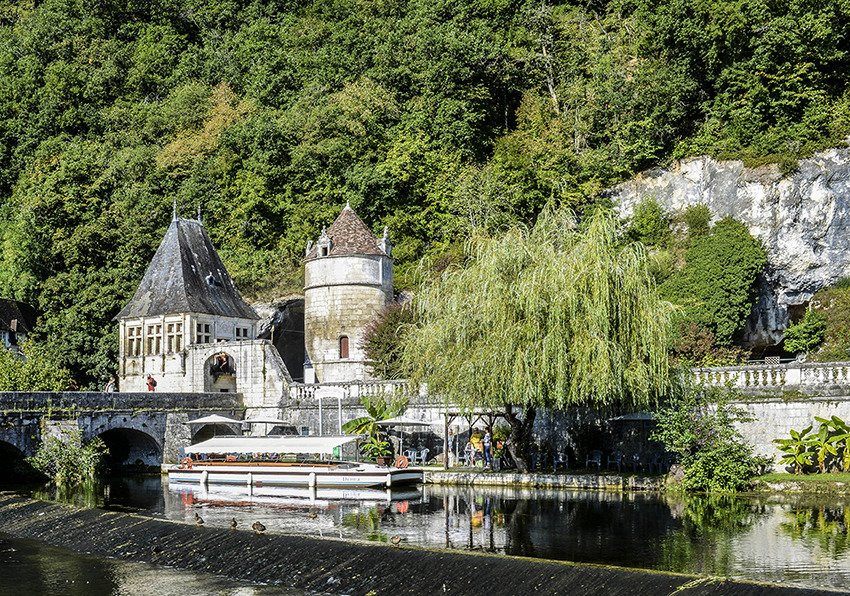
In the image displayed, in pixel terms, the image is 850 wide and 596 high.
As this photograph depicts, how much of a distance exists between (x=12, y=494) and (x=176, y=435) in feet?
34.2

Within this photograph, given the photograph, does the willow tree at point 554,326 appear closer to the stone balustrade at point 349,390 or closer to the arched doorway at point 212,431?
the stone balustrade at point 349,390

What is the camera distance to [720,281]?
41.3 metres

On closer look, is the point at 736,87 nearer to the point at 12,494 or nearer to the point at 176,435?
the point at 176,435

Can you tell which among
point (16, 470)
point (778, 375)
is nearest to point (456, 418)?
point (778, 375)

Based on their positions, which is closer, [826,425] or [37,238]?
[826,425]

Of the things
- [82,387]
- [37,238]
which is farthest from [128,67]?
[82,387]

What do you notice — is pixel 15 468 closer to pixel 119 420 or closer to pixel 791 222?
pixel 119 420

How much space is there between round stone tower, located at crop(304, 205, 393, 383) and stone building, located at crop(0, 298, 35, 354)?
68.6 ft

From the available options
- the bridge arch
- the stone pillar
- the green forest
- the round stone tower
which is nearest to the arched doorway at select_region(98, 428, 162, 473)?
the stone pillar

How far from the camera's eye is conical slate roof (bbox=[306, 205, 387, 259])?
1842 inches

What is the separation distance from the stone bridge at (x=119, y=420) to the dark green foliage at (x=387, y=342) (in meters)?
5.98

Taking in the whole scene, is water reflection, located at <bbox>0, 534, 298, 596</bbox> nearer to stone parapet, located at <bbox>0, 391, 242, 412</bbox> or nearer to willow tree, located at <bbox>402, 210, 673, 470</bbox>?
willow tree, located at <bbox>402, 210, 673, 470</bbox>

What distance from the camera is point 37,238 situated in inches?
2302

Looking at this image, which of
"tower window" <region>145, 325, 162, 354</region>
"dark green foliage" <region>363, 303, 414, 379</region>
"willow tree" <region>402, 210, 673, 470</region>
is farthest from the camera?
"tower window" <region>145, 325, 162, 354</region>
